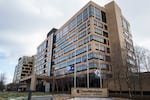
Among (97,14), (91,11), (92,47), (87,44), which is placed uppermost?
(91,11)

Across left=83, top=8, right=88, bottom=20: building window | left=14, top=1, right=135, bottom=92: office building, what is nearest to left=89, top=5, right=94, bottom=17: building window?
left=14, top=1, right=135, bottom=92: office building

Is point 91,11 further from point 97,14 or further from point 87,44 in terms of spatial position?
point 87,44

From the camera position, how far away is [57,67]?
7625 centimetres

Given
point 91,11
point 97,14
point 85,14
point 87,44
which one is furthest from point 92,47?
point 85,14

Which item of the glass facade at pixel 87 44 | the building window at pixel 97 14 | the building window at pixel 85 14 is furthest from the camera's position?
the building window at pixel 85 14

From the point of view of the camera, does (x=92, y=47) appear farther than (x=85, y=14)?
No

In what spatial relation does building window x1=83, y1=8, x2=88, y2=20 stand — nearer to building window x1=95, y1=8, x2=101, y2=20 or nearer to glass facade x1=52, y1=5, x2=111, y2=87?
glass facade x1=52, y1=5, x2=111, y2=87

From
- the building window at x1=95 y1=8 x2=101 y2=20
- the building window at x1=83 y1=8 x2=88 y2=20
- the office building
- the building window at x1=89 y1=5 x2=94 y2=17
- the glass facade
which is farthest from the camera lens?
the building window at x1=83 y1=8 x2=88 y2=20

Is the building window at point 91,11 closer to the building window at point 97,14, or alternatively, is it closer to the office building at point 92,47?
the office building at point 92,47

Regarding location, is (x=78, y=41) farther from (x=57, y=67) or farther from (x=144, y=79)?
(x=144, y=79)

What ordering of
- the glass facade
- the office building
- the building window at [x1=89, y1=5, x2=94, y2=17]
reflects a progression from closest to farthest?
the office building → the glass facade → the building window at [x1=89, y1=5, x2=94, y2=17]

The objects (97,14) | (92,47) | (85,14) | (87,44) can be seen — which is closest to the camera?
(92,47)

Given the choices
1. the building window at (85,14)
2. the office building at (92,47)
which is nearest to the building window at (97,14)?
the office building at (92,47)

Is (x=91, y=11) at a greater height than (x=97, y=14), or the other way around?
(x=91, y=11)
